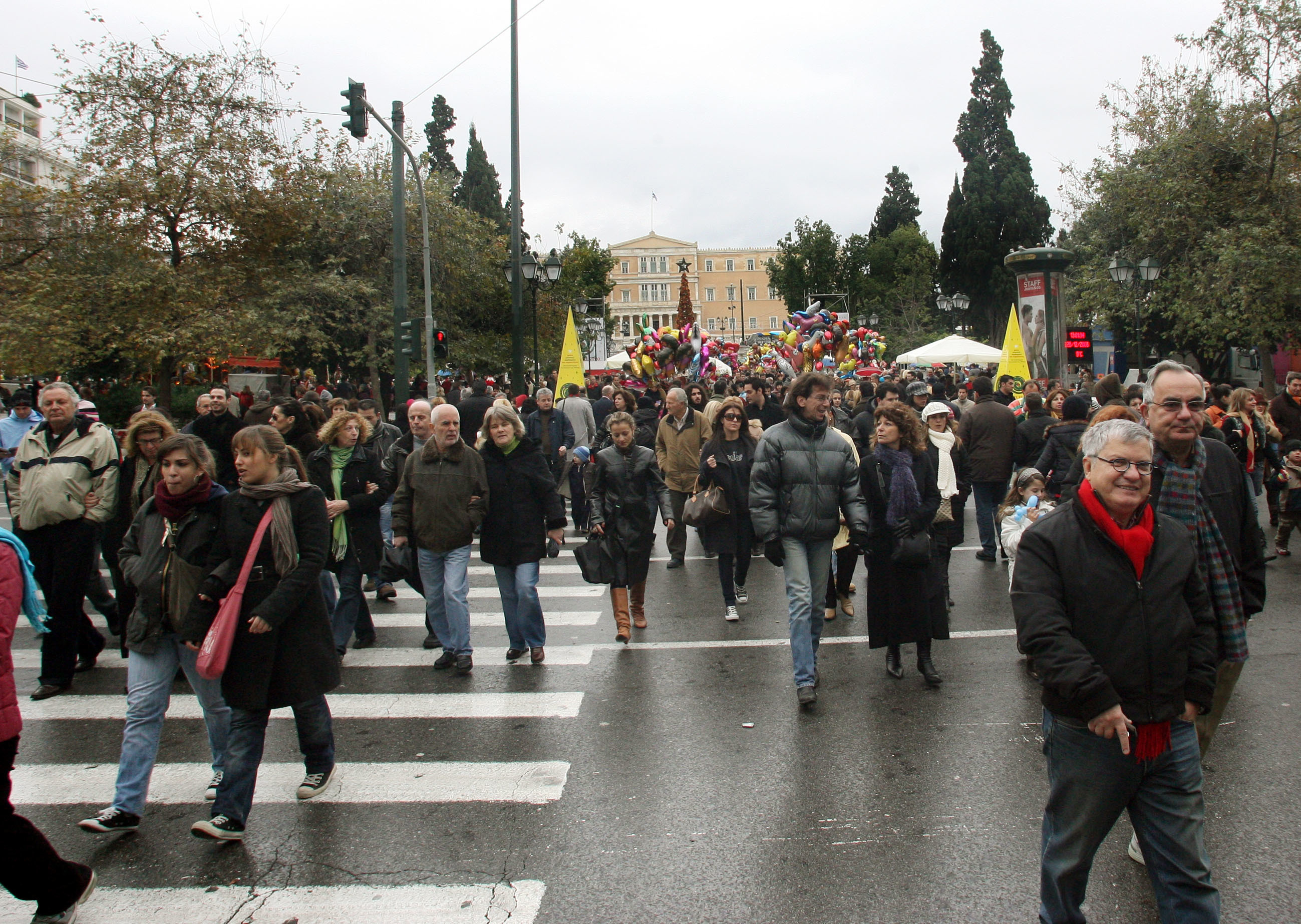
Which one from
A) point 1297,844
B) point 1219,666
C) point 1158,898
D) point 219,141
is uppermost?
point 219,141

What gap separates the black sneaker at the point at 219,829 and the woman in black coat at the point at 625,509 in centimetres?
341

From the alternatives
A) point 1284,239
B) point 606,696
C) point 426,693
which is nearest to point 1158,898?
point 606,696

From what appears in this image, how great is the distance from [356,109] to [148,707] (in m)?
12.9

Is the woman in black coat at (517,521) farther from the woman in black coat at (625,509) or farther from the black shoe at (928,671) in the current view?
the black shoe at (928,671)

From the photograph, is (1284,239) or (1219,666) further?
(1284,239)

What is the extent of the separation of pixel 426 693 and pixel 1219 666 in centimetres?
429

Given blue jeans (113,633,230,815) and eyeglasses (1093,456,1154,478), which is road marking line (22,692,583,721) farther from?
eyeglasses (1093,456,1154,478)

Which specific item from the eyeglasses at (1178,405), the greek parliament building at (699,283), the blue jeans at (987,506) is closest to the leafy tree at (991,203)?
the blue jeans at (987,506)

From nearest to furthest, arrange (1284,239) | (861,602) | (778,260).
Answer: (861,602) → (1284,239) → (778,260)

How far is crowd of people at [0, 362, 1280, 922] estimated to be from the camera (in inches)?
110

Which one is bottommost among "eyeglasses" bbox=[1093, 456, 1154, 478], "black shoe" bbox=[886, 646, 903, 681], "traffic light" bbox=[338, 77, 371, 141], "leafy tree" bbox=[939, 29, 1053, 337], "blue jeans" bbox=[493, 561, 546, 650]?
"black shoe" bbox=[886, 646, 903, 681]

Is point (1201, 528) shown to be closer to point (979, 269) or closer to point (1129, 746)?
point (1129, 746)

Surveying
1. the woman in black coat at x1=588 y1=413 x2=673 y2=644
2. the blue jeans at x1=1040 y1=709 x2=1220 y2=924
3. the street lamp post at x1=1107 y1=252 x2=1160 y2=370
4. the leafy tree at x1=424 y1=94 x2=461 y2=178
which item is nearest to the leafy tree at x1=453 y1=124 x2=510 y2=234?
the leafy tree at x1=424 y1=94 x2=461 y2=178

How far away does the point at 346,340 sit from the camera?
100 feet
